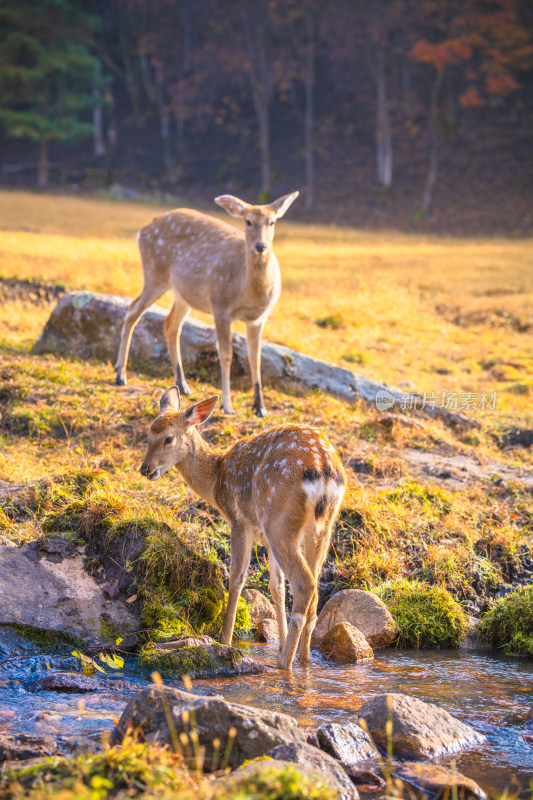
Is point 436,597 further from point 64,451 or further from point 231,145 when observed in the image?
point 231,145

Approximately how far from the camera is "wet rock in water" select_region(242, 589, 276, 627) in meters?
6.84

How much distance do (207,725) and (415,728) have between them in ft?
4.18

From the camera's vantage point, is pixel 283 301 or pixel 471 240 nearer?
pixel 283 301

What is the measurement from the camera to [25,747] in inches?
168

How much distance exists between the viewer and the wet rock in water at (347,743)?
15.0ft

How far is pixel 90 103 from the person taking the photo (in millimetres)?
42688

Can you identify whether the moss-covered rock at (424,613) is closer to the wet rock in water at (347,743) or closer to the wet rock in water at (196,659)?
the wet rock in water at (196,659)

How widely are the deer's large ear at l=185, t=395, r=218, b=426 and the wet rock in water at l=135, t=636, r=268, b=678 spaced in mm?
1668

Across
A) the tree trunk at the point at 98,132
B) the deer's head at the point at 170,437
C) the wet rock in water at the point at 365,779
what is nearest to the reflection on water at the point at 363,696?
the wet rock in water at the point at 365,779

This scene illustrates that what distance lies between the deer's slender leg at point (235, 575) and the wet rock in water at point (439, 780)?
1.90 m

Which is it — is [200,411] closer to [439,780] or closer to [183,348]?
[439,780]

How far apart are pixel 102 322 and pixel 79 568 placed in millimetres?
5987

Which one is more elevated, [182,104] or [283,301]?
[182,104]

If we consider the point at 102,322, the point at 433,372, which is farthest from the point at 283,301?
the point at 102,322
